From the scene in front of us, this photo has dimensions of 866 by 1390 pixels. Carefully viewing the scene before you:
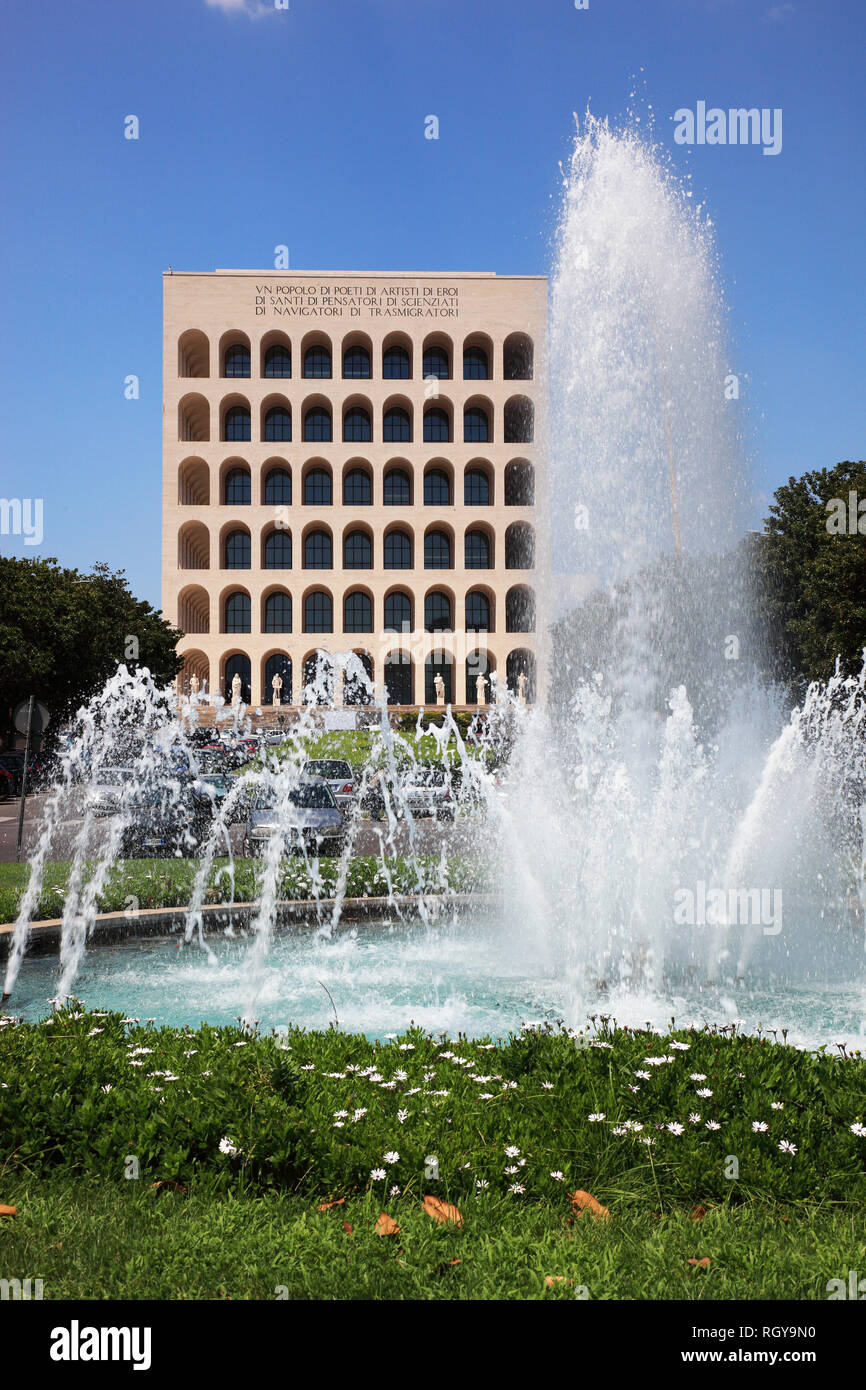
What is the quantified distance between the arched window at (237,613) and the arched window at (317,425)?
37.1 feet

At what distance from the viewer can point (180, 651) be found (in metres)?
60.1

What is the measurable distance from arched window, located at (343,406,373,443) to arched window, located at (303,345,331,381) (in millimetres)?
2943

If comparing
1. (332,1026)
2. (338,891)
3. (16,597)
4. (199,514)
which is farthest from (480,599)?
(332,1026)

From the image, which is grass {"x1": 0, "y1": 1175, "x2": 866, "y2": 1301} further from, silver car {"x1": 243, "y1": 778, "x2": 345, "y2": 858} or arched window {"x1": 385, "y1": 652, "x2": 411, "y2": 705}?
arched window {"x1": 385, "y1": 652, "x2": 411, "y2": 705}

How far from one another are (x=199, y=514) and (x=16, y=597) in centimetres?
3036

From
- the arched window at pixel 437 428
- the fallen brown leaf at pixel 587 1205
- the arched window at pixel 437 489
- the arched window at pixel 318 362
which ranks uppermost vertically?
the arched window at pixel 318 362

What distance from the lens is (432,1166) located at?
3.36m

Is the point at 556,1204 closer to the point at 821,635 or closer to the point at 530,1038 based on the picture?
the point at 530,1038

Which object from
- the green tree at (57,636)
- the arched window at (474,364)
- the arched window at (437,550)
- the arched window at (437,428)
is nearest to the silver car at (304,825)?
the green tree at (57,636)

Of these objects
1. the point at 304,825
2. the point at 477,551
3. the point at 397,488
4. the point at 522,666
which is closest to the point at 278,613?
the point at 397,488

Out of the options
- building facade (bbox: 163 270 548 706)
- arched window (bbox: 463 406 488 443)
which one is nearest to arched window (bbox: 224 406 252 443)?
building facade (bbox: 163 270 548 706)

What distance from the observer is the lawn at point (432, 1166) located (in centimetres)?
264

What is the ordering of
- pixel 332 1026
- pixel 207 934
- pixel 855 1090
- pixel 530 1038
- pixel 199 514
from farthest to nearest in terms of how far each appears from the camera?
pixel 199 514 → pixel 207 934 → pixel 332 1026 → pixel 530 1038 → pixel 855 1090

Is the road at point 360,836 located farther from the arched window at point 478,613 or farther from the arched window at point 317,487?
the arched window at point 317,487
